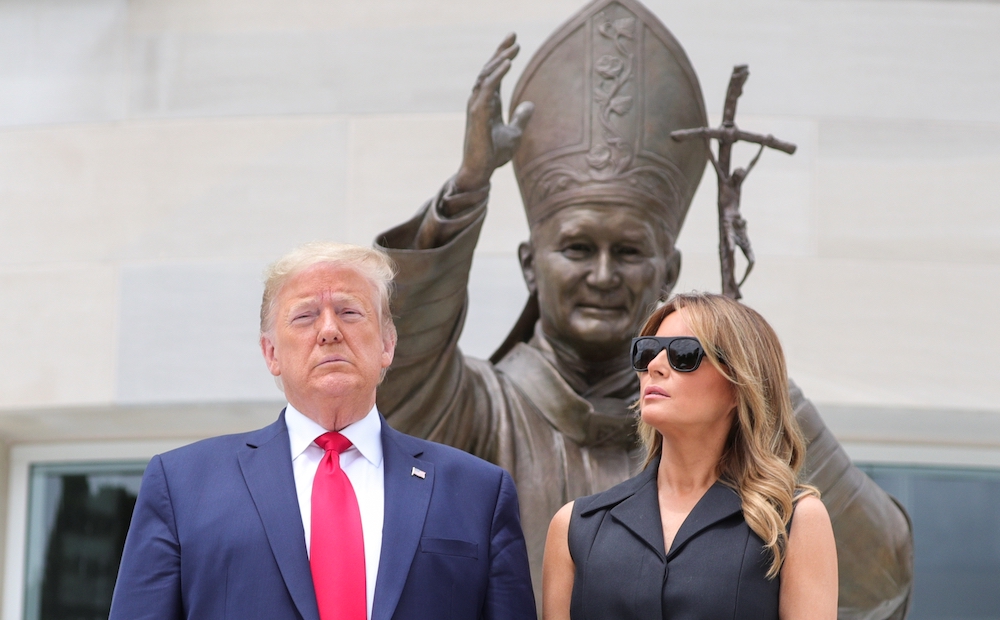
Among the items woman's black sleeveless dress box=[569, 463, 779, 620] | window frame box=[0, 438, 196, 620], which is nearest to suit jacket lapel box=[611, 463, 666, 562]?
woman's black sleeveless dress box=[569, 463, 779, 620]

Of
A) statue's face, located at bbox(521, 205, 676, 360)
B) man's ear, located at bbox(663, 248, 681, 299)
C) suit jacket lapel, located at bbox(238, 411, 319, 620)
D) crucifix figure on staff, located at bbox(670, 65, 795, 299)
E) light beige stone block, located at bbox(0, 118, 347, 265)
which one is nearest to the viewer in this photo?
suit jacket lapel, located at bbox(238, 411, 319, 620)

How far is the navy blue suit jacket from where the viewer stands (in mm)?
2178

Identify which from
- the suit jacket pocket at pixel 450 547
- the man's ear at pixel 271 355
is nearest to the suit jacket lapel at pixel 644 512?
the suit jacket pocket at pixel 450 547

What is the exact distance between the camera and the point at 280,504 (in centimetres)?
223

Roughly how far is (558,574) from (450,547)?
21cm

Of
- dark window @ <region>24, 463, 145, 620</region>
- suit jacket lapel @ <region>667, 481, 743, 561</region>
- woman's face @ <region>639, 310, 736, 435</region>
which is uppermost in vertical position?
woman's face @ <region>639, 310, 736, 435</region>

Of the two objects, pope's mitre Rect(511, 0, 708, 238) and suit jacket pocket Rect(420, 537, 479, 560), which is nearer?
suit jacket pocket Rect(420, 537, 479, 560)

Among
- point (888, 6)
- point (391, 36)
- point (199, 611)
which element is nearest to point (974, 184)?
point (888, 6)

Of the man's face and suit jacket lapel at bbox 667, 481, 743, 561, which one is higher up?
the man's face

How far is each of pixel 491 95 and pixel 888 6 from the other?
3.75m

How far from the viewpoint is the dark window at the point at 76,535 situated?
22.3 ft

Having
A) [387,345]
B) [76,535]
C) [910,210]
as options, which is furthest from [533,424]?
[76,535]

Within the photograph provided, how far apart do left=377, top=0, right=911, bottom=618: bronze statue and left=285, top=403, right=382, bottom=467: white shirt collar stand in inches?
55.7

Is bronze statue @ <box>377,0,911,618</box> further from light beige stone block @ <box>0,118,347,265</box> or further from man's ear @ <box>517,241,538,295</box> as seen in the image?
light beige stone block @ <box>0,118,347,265</box>
